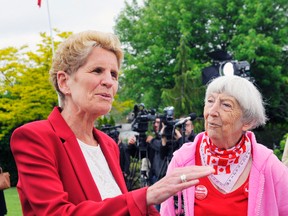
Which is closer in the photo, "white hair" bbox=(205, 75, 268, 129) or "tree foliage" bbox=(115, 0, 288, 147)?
"white hair" bbox=(205, 75, 268, 129)

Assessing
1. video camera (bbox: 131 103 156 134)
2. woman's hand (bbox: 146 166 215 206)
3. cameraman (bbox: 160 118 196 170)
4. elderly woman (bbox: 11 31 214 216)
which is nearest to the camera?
woman's hand (bbox: 146 166 215 206)

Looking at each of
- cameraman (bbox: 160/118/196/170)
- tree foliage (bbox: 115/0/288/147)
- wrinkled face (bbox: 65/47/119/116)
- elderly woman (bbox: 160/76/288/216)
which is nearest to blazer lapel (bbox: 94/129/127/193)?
wrinkled face (bbox: 65/47/119/116)

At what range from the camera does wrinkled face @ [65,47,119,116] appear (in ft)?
8.14

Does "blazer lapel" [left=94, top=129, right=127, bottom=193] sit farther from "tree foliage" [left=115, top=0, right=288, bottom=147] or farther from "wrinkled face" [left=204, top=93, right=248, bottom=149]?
"tree foliage" [left=115, top=0, right=288, bottom=147]

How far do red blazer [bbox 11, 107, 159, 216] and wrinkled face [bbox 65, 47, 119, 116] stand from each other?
0.14m

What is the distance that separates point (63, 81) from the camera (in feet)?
8.46

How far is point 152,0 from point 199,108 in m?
11.1

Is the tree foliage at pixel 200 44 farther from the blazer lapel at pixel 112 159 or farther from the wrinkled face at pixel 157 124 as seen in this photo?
the blazer lapel at pixel 112 159

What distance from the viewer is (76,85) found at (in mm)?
2510

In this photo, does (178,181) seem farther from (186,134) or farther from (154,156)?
(154,156)

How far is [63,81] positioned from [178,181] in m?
0.88

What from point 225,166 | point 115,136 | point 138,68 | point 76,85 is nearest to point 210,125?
point 225,166

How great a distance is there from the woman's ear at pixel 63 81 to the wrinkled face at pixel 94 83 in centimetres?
2

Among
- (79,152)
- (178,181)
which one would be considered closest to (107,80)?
(79,152)
